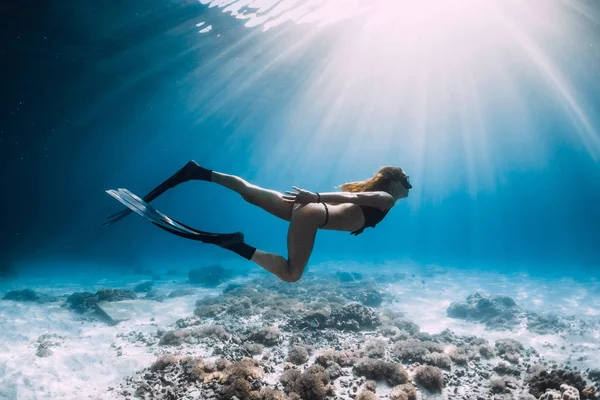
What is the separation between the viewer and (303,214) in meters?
4.19

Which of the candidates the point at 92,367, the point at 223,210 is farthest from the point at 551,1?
the point at 223,210

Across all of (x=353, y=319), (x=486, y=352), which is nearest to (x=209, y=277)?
(x=353, y=319)

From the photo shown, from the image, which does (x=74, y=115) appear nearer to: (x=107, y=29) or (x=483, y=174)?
(x=107, y=29)

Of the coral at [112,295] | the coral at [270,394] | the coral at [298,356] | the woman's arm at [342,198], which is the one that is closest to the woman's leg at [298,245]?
the woman's arm at [342,198]

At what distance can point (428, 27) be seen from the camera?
2648 cm

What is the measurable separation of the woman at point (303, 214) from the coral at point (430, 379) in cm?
389

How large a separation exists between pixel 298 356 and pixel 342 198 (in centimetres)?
543

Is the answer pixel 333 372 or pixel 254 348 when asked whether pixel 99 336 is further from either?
pixel 333 372

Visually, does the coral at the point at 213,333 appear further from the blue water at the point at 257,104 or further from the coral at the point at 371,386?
the blue water at the point at 257,104

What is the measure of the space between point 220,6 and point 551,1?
19.7m

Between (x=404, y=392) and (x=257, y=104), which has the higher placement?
(x=257, y=104)

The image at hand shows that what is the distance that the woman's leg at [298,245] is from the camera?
13.4ft

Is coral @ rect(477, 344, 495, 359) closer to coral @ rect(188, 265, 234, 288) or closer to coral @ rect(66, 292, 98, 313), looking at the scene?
coral @ rect(66, 292, 98, 313)

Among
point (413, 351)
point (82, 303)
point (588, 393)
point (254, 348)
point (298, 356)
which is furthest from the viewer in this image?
point (82, 303)
